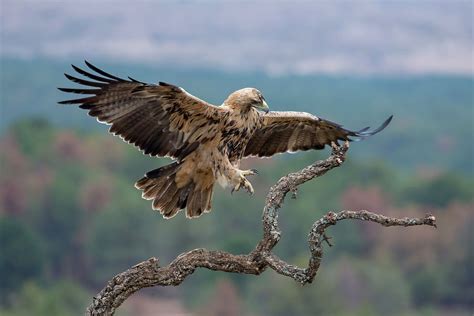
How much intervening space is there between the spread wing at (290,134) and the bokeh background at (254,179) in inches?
1748

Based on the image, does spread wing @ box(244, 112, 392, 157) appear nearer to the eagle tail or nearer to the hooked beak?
the hooked beak

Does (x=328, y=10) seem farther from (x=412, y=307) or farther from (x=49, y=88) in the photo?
(x=412, y=307)

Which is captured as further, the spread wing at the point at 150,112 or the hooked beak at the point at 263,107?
the hooked beak at the point at 263,107

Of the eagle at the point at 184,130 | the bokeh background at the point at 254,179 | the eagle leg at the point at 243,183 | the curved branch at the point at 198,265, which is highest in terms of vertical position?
the bokeh background at the point at 254,179

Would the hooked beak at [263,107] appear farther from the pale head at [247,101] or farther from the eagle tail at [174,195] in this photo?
the eagle tail at [174,195]

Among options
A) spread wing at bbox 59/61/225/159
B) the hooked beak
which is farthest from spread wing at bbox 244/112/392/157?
spread wing at bbox 59/61/225/159

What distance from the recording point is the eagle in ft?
31.9

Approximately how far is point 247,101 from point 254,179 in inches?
2181

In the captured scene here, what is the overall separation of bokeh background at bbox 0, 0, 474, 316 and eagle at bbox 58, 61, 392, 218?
44.9 meters

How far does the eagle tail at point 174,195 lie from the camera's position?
10.1m

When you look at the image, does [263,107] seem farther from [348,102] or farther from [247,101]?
[348,102]

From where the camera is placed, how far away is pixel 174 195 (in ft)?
33.3

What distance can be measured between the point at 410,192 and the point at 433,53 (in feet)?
229

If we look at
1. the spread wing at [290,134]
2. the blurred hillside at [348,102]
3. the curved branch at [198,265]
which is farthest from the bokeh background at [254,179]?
the curved branch at [198,265]
